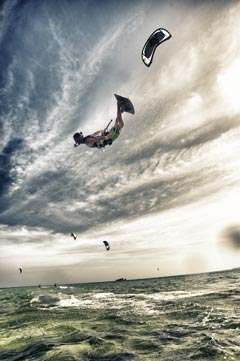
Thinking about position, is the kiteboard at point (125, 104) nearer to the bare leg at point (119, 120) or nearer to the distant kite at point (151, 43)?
the bare leg at point (119, 120)

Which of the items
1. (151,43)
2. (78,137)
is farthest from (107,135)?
(151,43)

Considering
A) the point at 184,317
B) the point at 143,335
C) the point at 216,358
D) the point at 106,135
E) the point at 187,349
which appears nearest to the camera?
Answer: the point at 216,358

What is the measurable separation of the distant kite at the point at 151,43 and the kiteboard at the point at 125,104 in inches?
106

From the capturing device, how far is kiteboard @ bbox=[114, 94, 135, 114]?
13.6 m

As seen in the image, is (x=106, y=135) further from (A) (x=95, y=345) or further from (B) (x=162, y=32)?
(A) (x=95, y=345)

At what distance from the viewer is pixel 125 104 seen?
13930mm

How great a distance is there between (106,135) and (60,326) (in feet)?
37.8

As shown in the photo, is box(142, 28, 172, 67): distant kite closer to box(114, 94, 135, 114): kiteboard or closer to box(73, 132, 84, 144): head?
box(114, 94, 135, 114): kiteboard

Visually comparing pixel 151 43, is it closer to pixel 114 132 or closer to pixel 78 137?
pixel 114 132

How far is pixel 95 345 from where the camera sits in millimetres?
10539

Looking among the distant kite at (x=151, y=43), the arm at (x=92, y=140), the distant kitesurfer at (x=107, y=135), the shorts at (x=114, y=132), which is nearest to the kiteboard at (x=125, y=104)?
the distant kitesurfer at (x=107, y=135)

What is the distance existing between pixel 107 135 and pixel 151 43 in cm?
496

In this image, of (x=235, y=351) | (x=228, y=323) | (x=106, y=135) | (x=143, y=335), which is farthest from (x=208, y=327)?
(x=106, y=135)

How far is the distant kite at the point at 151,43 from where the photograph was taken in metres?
10.7
